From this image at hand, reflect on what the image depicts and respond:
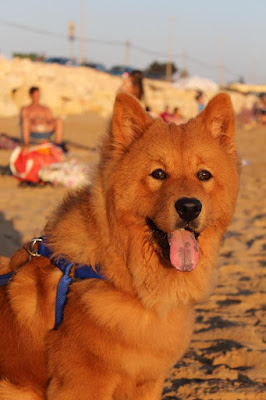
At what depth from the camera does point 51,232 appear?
3279 millimetres

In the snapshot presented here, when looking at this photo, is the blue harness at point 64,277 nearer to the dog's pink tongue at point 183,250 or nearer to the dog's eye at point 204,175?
the dog's pink tongue at point 183,250

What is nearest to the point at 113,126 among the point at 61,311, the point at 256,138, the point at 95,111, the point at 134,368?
the point at 61,311

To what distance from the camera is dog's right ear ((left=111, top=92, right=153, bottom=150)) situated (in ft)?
10.3

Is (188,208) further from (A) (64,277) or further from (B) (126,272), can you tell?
(A) (64,277)

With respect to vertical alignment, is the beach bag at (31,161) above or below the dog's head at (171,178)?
below

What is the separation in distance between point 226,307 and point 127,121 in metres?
2.79

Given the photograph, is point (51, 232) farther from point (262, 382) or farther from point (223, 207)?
point (262, 382)

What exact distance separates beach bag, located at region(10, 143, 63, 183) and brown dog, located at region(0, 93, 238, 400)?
7.80 meters

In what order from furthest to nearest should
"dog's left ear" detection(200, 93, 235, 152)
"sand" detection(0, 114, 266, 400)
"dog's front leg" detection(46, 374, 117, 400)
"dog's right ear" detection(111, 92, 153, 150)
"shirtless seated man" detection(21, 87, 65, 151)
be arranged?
"shirtless seated man" detection(21, 87, 65, 151) < "sand" detection(0, 114, 266, 400) < "dog's left ear" detection(200, 93, 235, 152) < "dog's right ear" detection(111, 92, 153, 150) < "dog's front leg" detection(46, 374, 117, 400)

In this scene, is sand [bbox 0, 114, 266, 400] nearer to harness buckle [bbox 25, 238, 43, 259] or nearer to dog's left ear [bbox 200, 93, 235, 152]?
dog's left ear [bbox 200, 93, 235, 152]

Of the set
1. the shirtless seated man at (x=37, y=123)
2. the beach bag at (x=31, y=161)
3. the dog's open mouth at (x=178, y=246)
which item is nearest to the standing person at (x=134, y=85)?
the beach bag at (x=31, y=161)

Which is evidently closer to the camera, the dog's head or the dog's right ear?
the dog's head

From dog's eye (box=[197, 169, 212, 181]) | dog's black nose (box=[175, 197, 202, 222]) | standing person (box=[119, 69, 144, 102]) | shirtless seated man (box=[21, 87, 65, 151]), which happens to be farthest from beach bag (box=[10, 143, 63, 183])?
dog's black nose (box=[175, 197, 202, 222])

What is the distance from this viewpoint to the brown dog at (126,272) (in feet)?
9.44
